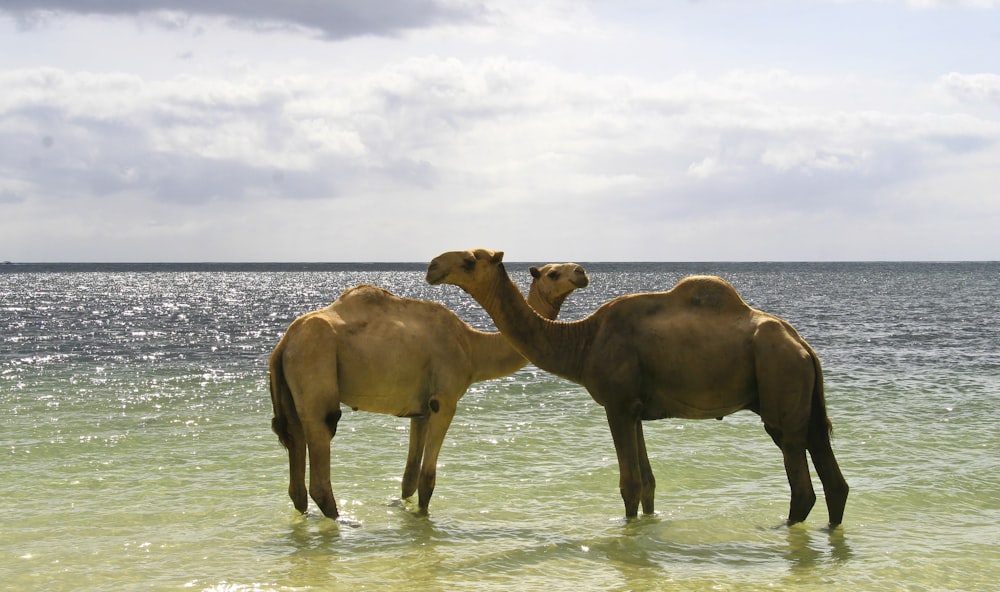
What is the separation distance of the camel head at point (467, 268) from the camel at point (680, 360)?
0.01 metres

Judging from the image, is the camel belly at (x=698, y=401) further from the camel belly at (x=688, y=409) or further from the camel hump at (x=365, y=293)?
the camel hump at (x=365, y=293)

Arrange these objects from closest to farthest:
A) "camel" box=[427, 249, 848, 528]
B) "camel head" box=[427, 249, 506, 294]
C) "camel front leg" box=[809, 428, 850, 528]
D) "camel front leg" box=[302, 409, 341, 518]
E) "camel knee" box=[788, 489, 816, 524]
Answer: "camel" box=[427, 249, 848, 528]
"camel head" box=[427, 249, 506, 294]
"camel front leg" box=[809, 428, 850, 528]
"camel knee" box=[788, 489, 816, 524]
"camel front leg" box=[302, 409, 341, 518]

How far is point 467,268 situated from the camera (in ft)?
29.2

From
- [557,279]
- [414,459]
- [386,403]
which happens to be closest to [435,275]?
[386,403]

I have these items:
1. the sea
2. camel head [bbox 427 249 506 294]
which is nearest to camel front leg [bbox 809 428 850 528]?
the sea

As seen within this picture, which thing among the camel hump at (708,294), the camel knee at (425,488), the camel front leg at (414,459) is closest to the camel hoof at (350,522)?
the camel knee at (425,488)

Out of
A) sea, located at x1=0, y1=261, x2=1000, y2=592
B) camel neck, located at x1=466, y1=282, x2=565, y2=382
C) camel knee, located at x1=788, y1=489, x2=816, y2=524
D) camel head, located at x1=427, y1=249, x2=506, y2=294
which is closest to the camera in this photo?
sea, located at x1=0, y1=261, x2=1000, y2=592

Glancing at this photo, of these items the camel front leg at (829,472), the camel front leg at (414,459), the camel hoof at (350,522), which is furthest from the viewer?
the camel front leg at (414,459)

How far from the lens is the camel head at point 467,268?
8.77m

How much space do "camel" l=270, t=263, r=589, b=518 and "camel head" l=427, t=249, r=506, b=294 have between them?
3.27 ft

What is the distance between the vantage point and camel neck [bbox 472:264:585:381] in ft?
30.2

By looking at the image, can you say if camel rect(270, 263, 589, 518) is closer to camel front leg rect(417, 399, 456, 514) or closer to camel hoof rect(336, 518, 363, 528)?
camel front leg rect(417, 399, 456, 514)

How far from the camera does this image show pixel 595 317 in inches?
366

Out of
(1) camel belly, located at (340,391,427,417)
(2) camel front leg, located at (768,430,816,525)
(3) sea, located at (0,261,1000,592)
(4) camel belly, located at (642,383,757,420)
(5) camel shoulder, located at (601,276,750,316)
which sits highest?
(5) camel shoulder, located at (601,276,750,316)
